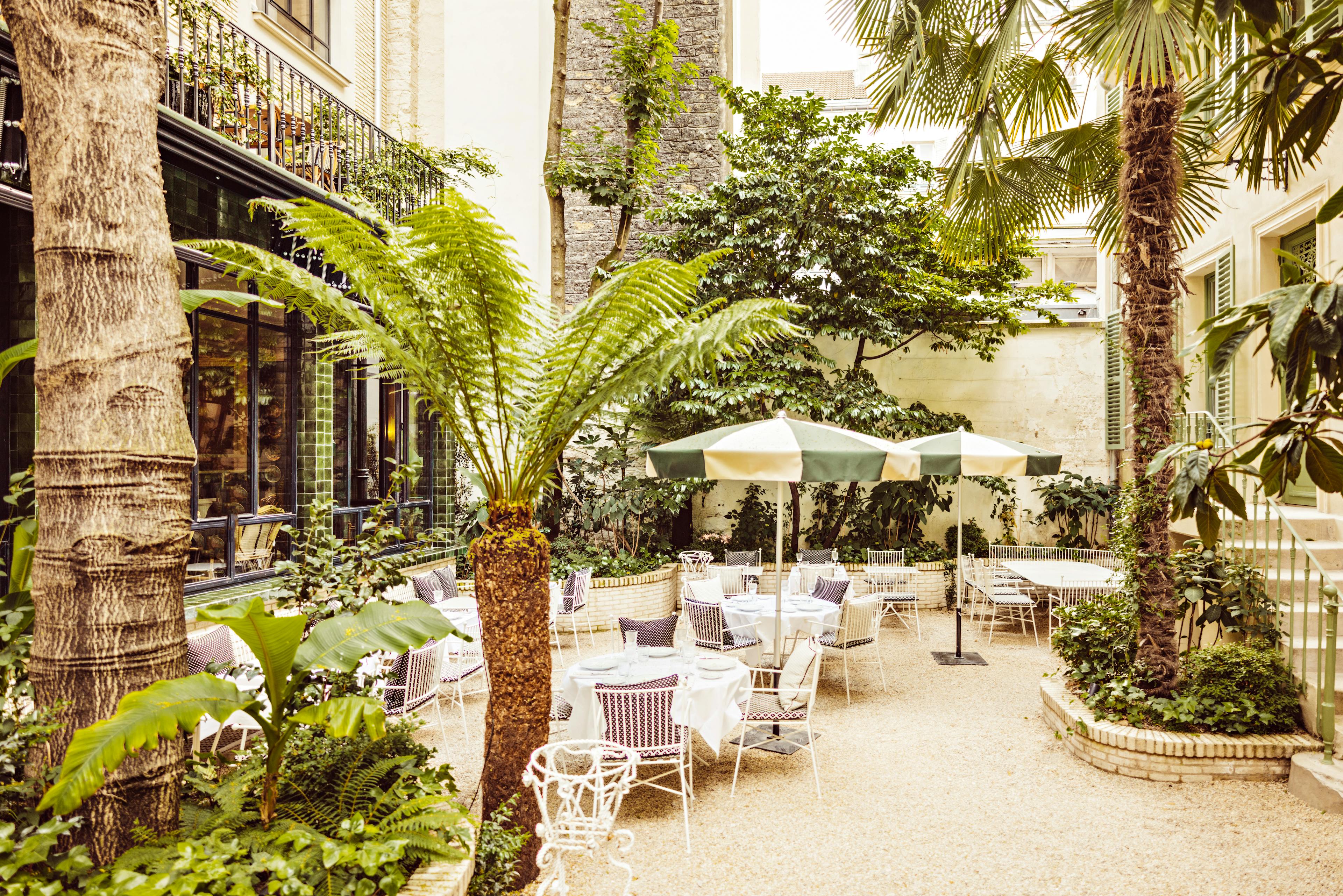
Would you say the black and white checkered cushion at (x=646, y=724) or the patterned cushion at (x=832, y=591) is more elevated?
the patterned cushion at (x=832, y=591)

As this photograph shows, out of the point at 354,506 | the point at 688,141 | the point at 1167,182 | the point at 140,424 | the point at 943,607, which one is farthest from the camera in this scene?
the point at 688,141

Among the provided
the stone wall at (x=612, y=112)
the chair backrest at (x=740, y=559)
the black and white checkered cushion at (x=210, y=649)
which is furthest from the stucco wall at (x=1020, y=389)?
the black and white checkered cushion at (x=210, y=649)

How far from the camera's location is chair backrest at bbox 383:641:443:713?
17.8ft

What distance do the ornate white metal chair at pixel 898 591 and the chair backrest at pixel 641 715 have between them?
19.0 feet

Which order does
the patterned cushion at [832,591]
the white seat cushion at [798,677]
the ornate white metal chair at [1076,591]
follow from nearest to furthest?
the white seat cushion at [798,677], the patterned cushion at [832,591], the ornate white metal chair at [1076,591]

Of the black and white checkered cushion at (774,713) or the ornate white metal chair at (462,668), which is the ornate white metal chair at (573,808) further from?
the ornate white metal chair at (462,668)

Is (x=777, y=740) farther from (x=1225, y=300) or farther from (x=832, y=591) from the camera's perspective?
(x=1225, y=300)

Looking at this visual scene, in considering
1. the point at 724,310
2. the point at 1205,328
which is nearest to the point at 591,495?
the point at 724,310

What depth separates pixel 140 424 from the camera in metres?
2.55

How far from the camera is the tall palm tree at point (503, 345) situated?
3.66 meters

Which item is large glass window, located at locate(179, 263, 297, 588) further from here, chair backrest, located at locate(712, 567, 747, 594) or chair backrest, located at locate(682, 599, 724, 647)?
chair backrest, located at locate(712, 567, 747, 594)

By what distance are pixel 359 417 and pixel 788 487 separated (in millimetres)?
6321

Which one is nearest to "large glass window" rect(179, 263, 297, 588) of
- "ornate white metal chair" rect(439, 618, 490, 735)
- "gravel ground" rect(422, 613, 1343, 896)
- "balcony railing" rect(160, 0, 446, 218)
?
"balcony railing" rect(160, 0, 446, 218)

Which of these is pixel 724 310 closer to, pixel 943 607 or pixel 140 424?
pixel 140 424
